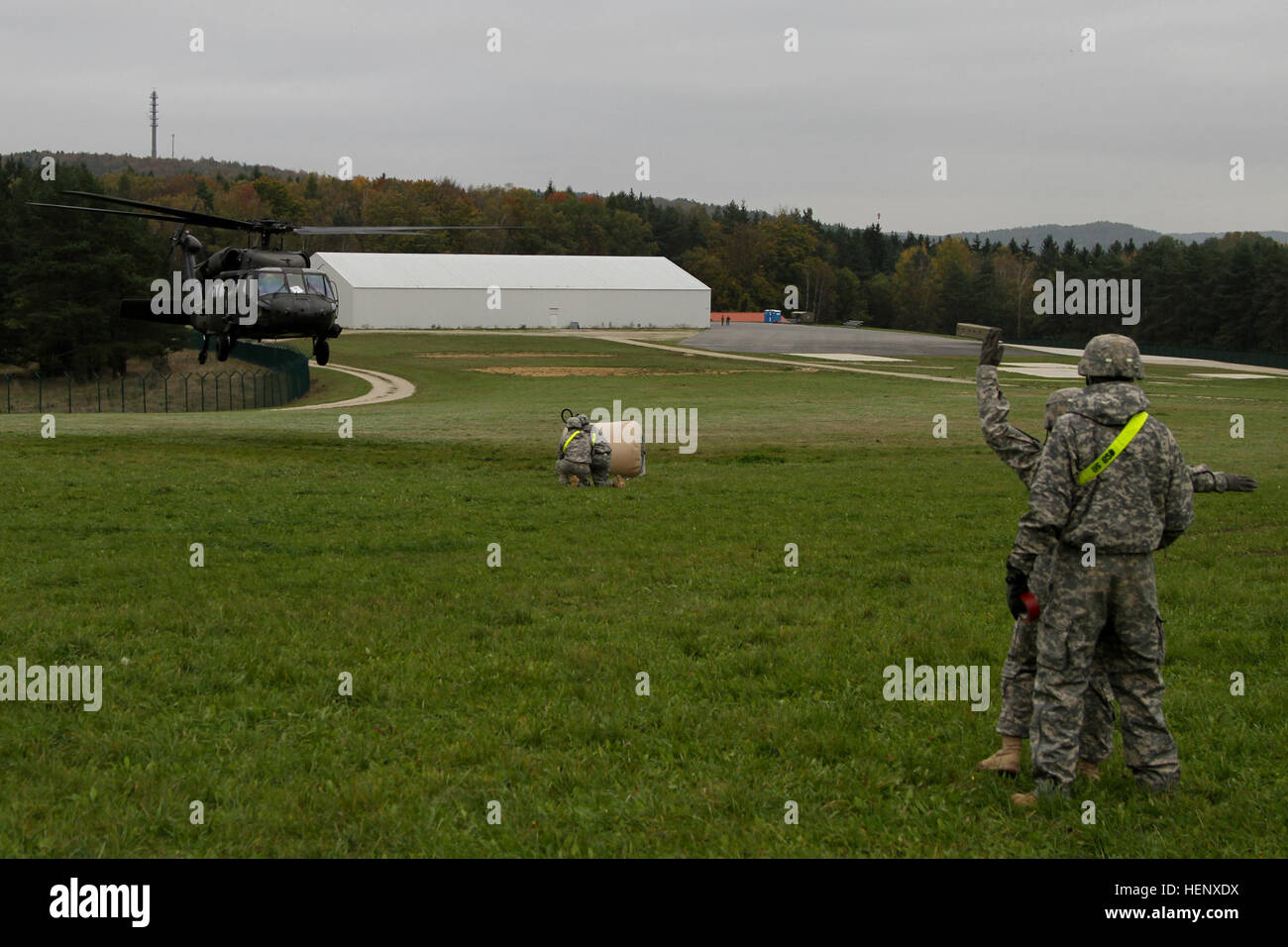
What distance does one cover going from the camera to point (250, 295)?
1049 inches

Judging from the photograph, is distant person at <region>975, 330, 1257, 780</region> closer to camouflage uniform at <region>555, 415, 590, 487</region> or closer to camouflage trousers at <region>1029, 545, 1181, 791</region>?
camouflage trousers at <region>1029, 545, 1181, 791</region>

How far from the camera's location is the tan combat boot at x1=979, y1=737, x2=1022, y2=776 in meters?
7.61

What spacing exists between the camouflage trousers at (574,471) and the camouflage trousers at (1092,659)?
15420mm

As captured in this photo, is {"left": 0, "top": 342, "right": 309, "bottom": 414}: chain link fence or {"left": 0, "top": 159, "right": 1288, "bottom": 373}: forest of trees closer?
{"left": 0, "top": 342, "right": 309, "bottom": 414}: chain link fence

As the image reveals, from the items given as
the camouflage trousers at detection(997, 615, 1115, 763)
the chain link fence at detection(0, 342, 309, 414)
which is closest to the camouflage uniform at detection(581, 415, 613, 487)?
the camouflage trousers at detection(997, 615, 1115, 763)

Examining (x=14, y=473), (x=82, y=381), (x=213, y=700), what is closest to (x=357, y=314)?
(x=82, y=381)

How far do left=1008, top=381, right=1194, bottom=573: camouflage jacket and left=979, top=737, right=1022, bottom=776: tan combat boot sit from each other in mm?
1326

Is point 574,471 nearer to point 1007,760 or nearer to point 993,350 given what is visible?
point 993,350

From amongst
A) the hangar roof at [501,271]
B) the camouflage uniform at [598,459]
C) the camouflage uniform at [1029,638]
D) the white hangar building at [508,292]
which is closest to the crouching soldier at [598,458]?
the camouflage uniform at [598,459]

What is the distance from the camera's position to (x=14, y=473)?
22.3 m

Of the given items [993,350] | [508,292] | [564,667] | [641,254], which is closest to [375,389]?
[564,667]

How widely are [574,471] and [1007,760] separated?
15261 millimetres
